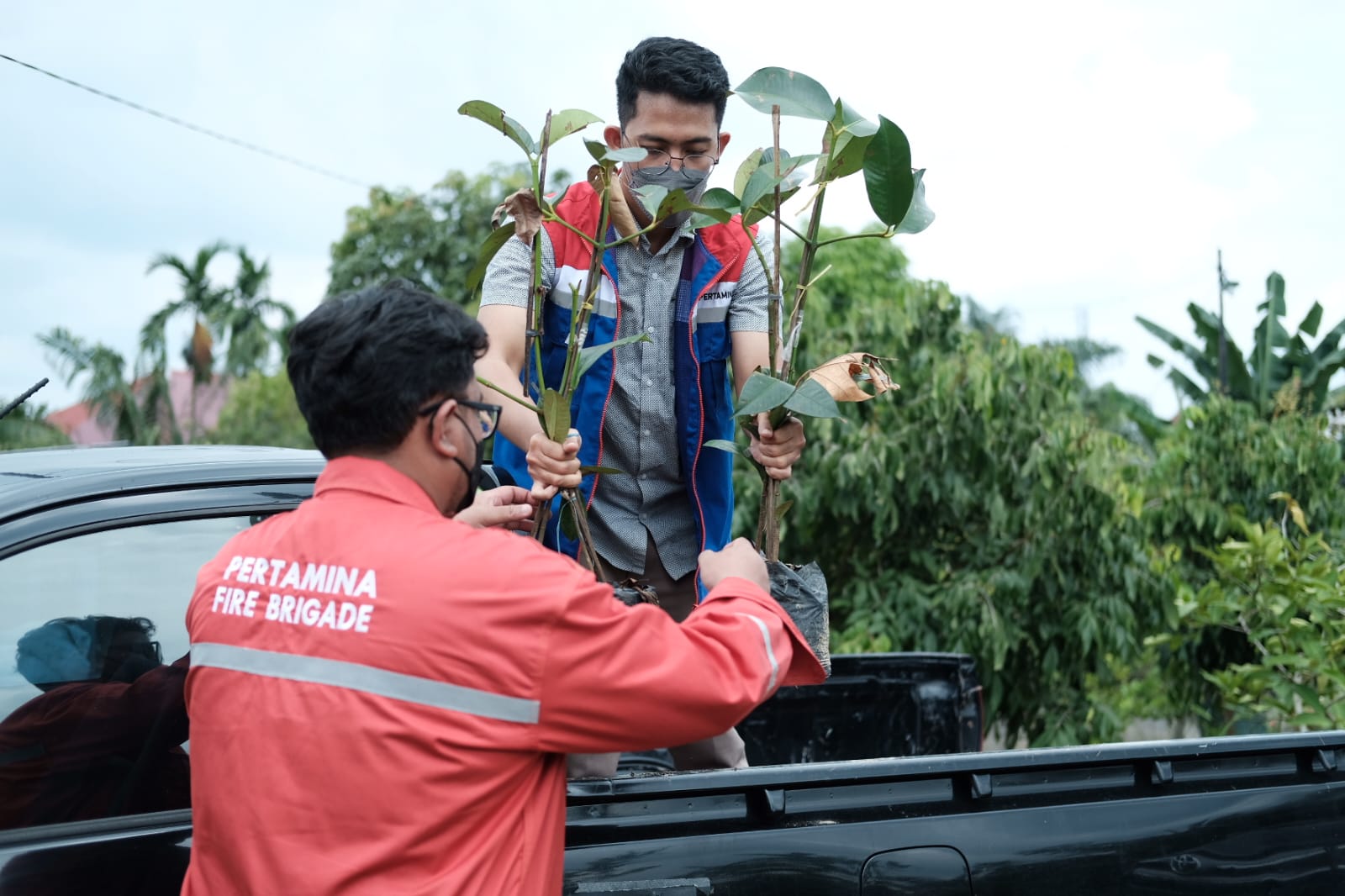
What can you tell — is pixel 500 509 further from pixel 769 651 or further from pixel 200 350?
pixel 200 350

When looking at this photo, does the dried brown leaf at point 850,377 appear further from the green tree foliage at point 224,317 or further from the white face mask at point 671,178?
the green tree foliage at point 224,317

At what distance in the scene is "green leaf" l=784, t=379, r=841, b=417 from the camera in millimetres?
1923

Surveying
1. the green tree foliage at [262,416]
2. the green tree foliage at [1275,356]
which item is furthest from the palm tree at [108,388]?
the green tree foliage at [1275,356]

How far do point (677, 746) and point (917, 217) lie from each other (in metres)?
1.05

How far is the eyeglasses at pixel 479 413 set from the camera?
159cm

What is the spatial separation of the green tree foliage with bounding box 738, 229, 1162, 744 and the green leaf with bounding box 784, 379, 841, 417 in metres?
3.57

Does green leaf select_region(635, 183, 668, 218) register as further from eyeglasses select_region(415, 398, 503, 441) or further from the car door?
the car door

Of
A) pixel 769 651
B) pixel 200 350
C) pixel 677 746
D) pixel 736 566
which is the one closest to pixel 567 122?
pixel 736 566

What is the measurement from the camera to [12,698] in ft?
6.20

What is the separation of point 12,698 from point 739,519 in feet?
13.3

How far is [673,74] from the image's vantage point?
240 cm

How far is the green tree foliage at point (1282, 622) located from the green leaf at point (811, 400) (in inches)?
127

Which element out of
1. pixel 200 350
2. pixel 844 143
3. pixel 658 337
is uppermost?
pixel 200 350

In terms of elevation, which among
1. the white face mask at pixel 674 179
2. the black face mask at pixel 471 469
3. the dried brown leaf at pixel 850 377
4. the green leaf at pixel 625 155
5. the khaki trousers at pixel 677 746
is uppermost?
the white face mask at pixel 674 179
